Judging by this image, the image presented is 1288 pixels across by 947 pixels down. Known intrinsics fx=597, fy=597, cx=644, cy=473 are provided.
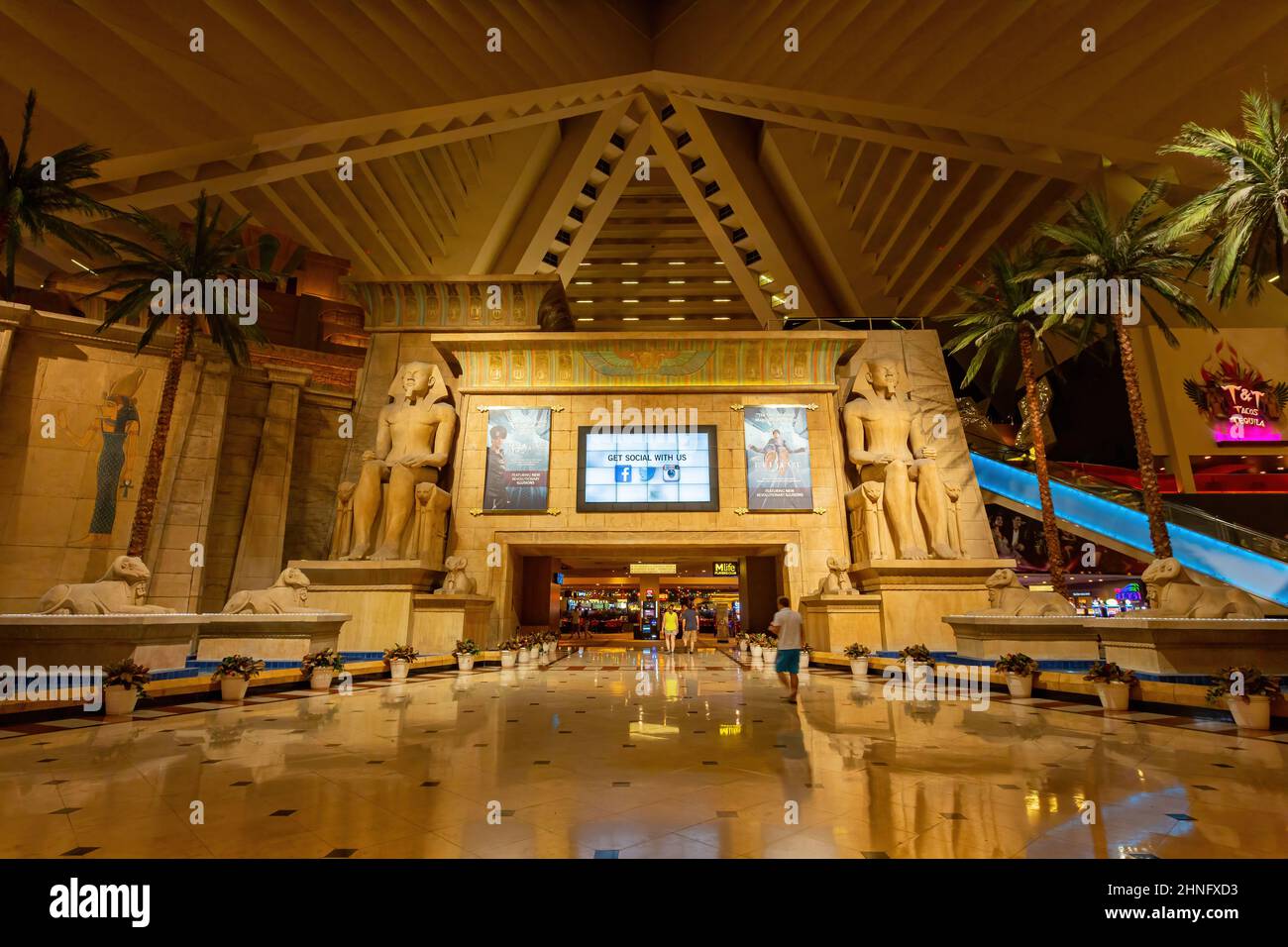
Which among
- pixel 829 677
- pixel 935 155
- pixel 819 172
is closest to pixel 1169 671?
pixel 829 677

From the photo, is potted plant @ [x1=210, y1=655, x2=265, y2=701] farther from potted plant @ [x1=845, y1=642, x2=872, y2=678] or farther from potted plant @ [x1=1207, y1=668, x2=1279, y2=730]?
potted plant @ [x1=1207, y1=668, x2=1279, y2=730]

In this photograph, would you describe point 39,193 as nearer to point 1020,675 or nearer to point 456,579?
point 456,579

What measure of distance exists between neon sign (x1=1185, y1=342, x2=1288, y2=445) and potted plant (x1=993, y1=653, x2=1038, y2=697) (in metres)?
21.4

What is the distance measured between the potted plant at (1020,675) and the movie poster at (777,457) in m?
7.32

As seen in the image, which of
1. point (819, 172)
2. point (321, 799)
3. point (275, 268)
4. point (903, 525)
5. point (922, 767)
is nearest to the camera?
point (321, 799)

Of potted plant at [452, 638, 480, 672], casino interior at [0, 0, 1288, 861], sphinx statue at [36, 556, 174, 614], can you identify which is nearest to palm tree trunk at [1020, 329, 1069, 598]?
casino interior at [0, 0, 1288, 861]

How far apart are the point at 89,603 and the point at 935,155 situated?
23.0 m

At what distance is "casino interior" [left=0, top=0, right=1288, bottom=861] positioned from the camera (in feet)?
13.5

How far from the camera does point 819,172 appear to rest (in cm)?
2352

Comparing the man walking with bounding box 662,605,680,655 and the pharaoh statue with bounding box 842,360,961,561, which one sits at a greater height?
the pharaoh statue with bounding box 842,360,961,561

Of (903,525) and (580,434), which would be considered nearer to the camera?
(903,525)

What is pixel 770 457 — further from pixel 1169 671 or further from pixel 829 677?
pixel 1169 671

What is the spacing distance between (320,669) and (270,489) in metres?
10.5

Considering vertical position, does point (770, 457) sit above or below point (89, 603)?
above
